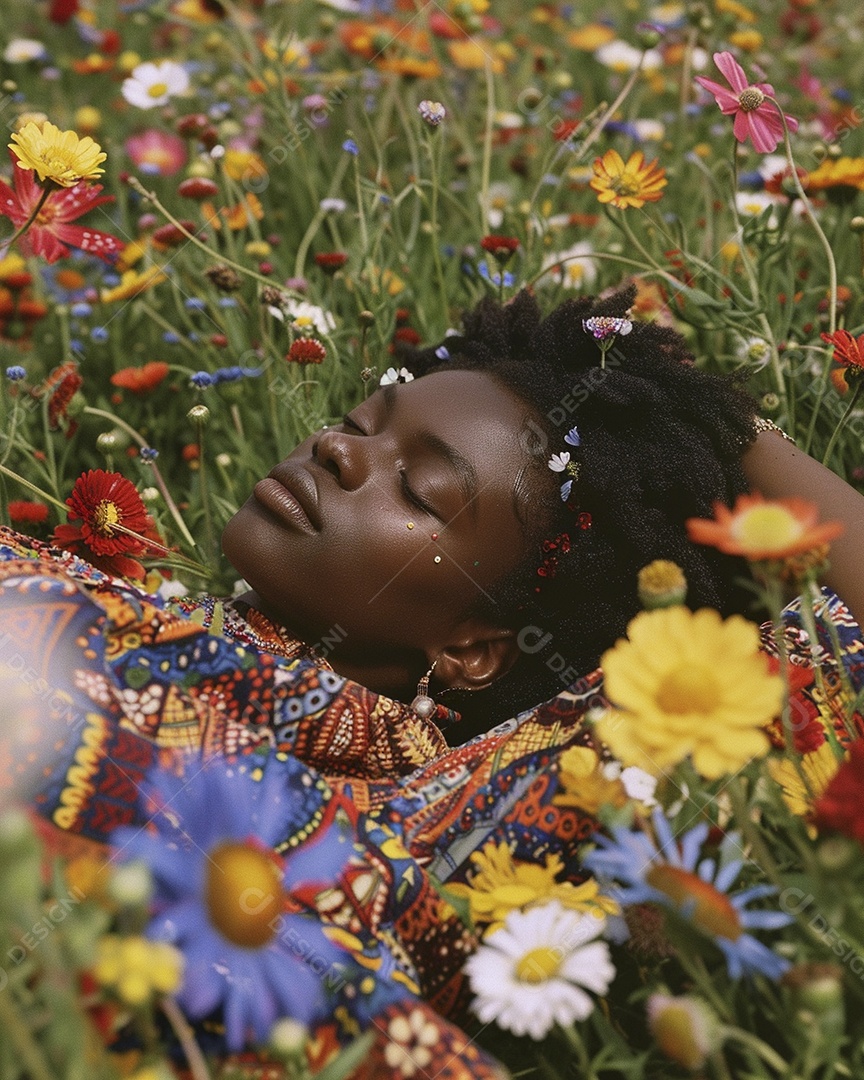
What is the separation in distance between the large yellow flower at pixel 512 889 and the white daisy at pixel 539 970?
0.13 feet

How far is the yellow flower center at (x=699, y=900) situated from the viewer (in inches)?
32.2

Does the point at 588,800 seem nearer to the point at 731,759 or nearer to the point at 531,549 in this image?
the point at 731,759

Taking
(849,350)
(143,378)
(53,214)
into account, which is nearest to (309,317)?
(143,378)

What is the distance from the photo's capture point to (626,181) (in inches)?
61.5

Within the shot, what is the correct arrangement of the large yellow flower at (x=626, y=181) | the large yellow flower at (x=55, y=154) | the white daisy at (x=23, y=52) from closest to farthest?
the large yellow flower at (x=55, y=154), the large yellow flower at (x=626, y=181), the white daisy at (x=23, y=52)

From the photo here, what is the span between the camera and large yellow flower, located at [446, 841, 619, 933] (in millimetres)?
971

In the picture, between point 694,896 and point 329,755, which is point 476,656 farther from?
point 694,896

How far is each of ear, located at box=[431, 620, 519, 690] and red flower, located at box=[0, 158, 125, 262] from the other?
22.3 inches

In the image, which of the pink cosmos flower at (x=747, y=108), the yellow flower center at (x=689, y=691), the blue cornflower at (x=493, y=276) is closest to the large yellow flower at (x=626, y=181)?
the pink cosmos flower at (x=747, y=108)

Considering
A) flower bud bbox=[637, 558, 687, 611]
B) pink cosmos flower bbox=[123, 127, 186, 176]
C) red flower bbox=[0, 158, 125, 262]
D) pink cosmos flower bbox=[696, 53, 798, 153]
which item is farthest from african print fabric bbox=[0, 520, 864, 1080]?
pink cosmos flower bbox=[123, 127, 186, 176]

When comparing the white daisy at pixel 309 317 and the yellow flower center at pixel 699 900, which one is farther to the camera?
the white daisy at pixel 309 317

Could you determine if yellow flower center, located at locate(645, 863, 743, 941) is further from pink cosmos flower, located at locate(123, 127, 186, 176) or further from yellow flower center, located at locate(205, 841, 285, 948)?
pink cosmos flower, located at locate(123, 127, 186, 176)

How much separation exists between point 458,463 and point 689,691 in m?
0.58

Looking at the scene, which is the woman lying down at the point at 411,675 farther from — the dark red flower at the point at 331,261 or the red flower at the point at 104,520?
the dark red flower at the point at 331,261
